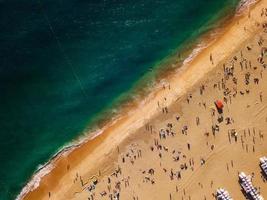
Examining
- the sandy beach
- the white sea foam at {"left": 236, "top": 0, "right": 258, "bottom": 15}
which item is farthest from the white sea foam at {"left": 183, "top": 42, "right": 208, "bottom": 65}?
the white sea foam at {"left": 236, "top": 0, "right": 258, "bottom": 15}

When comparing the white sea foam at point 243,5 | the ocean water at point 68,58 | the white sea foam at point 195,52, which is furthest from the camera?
the ocean water at point 68,58

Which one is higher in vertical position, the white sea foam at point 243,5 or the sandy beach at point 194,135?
the white sea foam at point 243,5

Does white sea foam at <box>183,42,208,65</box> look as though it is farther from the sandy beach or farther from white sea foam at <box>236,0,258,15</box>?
white sea foam at <box>236,0,258,15</box>

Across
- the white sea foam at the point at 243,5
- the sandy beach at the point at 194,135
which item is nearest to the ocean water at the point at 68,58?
the white sea foam at the point at 243,5

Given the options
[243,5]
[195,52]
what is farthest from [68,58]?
[243,5]

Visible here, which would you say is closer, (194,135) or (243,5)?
(194,135)

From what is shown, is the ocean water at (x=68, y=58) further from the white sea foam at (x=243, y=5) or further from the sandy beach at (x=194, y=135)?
the sandy beach at (x=194, y=135)

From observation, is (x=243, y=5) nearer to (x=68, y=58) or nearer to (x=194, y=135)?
(x=194, y=135)
